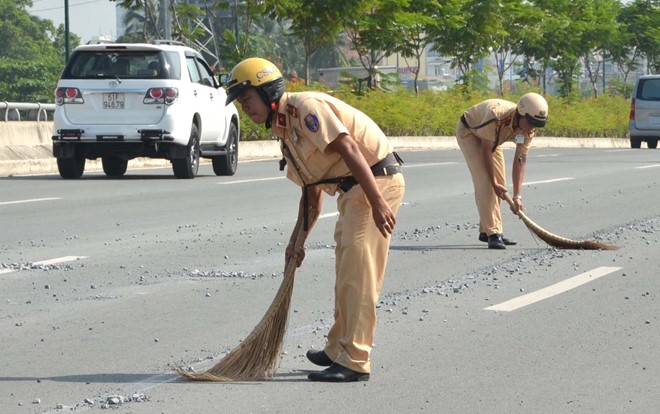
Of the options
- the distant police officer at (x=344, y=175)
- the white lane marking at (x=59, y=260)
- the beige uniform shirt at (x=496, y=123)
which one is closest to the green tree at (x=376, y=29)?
the beige uniform shirt at (x=496, y=123)

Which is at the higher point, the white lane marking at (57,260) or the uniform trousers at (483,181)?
the uniform trousers at (483,181)

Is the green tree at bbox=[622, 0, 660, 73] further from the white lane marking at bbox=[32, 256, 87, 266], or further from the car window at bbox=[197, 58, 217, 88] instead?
the white lane marking at bbox=[32, 256, 87, 266]

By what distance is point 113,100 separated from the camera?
744 inches

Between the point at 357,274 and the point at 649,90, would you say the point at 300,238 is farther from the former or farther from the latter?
the point at 649,90

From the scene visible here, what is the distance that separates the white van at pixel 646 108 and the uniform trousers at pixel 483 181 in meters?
25.0

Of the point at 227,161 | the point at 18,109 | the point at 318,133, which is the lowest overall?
the point at 18,109

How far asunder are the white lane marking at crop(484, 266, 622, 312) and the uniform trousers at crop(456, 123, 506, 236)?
1.50m

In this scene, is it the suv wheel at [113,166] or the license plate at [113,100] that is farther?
the suv wheel at [113,166]

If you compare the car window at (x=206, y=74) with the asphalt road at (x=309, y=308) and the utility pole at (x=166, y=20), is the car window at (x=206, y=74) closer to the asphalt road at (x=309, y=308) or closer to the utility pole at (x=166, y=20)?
the asphalt road at (x=309, y=308)

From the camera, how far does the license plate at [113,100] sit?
18875mm

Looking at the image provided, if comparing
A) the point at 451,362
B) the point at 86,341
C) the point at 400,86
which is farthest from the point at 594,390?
the point at 400,86

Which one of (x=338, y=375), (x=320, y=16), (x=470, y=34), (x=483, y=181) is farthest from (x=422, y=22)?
(x=338, y=375)

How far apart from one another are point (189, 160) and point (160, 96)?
107cm

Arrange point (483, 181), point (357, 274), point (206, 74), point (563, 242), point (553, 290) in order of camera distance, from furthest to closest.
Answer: point (206, 74), point (483, 181), point (563, 242), point (553, 290), point (357, 274)
